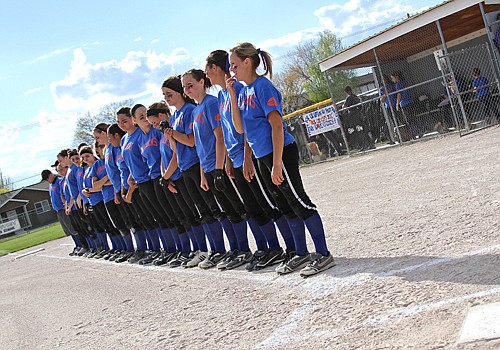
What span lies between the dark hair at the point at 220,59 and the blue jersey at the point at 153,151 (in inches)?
93.0

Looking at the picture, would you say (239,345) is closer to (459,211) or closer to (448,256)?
(448,256)

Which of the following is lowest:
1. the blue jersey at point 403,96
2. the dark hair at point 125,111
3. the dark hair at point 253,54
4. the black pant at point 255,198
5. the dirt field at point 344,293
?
the dirt field at point 344,293

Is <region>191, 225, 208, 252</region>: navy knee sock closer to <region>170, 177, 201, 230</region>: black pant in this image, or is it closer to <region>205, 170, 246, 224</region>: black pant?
<region>170, 177, 201, 230</region>: black pant

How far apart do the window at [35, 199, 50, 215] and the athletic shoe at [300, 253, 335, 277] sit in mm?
78048

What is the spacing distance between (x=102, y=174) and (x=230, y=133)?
579 cm

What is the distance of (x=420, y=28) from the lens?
1672 centimetres

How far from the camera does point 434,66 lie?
20328mm

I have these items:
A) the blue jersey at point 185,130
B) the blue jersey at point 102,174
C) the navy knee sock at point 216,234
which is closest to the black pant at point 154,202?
the navy knee sock at point 216,234

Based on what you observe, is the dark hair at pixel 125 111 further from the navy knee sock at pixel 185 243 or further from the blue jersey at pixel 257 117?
the blue jersey at pixel 257 117

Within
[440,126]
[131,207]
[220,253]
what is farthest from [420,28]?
[220,253]

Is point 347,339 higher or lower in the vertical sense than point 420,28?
lower

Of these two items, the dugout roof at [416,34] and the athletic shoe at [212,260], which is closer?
the athletic shoe at [212,260]

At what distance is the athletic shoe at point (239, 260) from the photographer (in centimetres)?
741

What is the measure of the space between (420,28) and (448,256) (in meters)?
12.8
